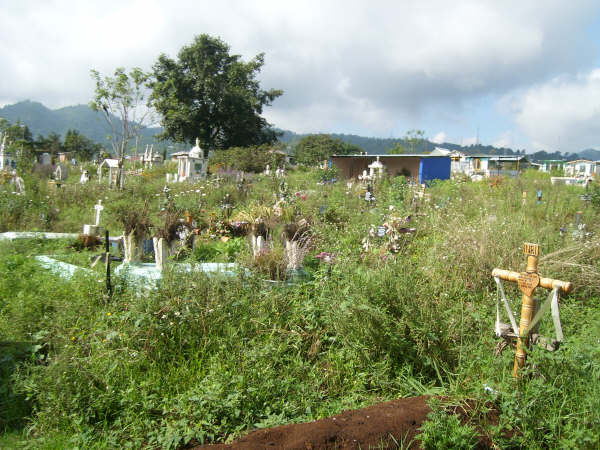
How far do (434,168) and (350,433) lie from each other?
65.8 ft

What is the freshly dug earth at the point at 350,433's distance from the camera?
198 cm

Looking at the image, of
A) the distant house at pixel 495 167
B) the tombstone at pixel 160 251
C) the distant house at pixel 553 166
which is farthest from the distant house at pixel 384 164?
the tombstone at pixel 160 251

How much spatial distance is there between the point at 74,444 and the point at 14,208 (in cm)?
745

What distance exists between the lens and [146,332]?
122 inches

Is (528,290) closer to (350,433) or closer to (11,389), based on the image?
(350,433)

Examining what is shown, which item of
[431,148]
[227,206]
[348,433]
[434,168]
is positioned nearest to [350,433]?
[348,433]

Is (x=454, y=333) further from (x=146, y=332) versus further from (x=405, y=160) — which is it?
(x=405, y=160)

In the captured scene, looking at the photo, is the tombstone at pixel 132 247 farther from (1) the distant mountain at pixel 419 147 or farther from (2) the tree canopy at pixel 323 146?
(2) the tree canopy at pixel 323 146

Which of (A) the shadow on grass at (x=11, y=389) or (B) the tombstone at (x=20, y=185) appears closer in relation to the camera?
(A) the shadow on grass at (x=11, y=389)

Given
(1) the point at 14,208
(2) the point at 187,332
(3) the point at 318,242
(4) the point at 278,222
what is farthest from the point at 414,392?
(1) the point at 14,208

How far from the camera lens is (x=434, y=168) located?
67.5 ft

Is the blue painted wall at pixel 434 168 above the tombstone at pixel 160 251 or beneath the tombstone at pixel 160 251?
above

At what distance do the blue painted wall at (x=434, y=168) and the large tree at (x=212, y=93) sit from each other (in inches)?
659

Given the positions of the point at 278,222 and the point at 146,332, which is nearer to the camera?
the point at 146,332
